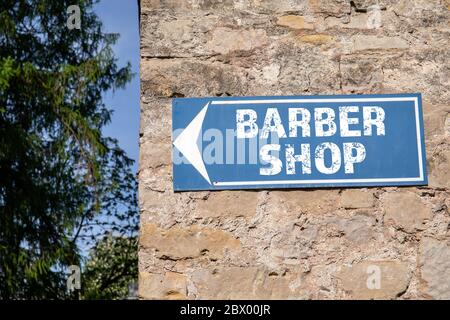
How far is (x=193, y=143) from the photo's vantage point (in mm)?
2727

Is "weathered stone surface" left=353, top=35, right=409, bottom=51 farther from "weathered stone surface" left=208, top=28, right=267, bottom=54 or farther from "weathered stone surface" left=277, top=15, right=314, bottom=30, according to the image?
"weathered stone surface" left=208, top=28, right=267, bottom=54

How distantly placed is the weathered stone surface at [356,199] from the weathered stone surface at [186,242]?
0.42 meters

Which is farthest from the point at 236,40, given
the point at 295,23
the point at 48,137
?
the point at 48,137

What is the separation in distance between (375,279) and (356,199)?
30 cm

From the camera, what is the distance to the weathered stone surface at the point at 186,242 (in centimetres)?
265

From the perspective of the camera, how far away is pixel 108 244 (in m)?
12.8

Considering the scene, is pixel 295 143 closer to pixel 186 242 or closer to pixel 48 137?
pixel 186 242

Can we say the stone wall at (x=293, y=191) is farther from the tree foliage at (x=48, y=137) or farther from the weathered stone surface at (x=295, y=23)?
the tree foliage at (x=48, y=137)

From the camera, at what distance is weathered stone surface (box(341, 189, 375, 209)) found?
2703 mm

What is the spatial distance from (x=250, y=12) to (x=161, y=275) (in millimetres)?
1075

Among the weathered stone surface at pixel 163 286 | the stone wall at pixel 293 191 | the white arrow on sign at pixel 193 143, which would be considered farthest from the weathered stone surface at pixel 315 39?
the weathered stone surface at pixel 163 286

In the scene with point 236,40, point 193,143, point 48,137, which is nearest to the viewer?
point 193,143
